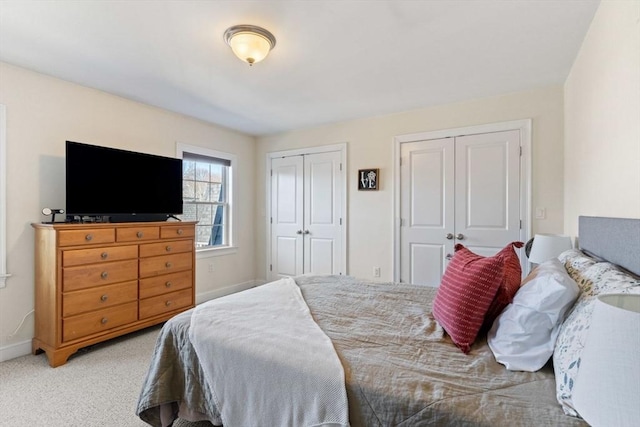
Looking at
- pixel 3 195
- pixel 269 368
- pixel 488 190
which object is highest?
pixel 488 190

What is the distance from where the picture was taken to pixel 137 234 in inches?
116

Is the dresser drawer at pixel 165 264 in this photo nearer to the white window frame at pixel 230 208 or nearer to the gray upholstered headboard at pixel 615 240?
the white window frame at pixel 230 208

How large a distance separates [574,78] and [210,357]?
130 inches

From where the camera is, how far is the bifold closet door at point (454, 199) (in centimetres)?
325

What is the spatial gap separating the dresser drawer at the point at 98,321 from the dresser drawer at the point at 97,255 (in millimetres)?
433

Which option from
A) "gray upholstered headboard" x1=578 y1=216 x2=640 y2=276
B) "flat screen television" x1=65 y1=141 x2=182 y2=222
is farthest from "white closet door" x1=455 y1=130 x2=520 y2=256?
"flat screen television" x1=65 y1=141 x2=182 y2=222

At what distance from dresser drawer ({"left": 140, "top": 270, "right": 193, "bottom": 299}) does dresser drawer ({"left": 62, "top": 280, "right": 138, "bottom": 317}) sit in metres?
0.09

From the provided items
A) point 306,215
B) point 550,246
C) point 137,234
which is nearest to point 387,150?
point 306,215

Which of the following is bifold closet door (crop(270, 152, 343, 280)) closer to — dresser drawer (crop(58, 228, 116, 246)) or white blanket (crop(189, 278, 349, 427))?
dresser drawer (crop(58, 228, 116, 246))

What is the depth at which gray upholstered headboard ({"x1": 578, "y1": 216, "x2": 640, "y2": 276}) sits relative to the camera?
1.21 m

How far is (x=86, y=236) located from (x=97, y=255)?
186 mm

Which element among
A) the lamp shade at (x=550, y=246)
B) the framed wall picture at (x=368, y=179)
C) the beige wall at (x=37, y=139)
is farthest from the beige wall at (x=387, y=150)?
the beige wall at (x=37, y=139)

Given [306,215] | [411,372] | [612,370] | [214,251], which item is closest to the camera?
[612,370]

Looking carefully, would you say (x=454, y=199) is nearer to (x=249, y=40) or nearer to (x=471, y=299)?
(x=471, y=299)
